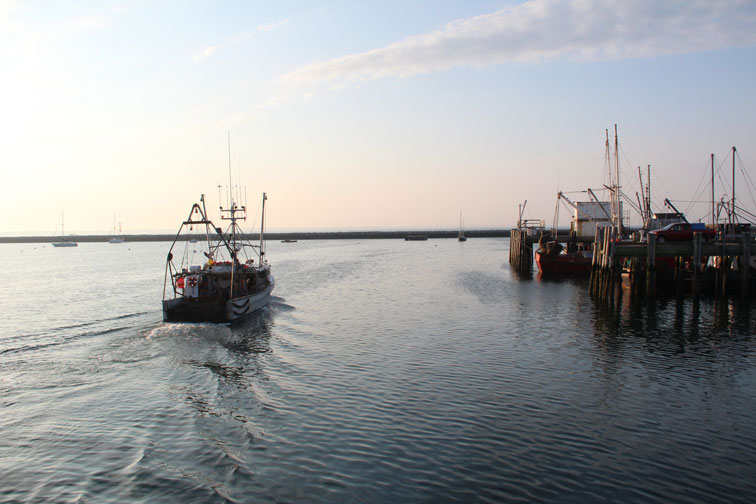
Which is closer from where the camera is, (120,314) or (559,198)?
(120,314)

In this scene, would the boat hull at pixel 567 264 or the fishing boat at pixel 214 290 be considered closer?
the fishing boat at pixel 214 290

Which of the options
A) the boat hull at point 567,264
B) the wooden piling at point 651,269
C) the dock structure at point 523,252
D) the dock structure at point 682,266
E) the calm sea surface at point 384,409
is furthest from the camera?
the dock structure at point 523,252

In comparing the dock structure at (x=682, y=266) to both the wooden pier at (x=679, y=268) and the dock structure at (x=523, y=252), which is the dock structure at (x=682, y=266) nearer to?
the wooden pier at (x=679, y=268)

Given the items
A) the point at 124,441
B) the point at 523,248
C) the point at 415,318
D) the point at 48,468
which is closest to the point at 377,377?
the point at 124,441

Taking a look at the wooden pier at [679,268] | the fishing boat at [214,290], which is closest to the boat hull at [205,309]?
the fishing boat at [214,290]

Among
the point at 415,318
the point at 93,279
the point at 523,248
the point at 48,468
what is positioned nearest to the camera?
the point at 48,468

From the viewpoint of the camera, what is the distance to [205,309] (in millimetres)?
32344

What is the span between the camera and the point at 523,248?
73.1 meters

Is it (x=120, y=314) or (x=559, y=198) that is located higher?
(x=559, y=198)

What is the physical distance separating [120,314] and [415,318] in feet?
71.6

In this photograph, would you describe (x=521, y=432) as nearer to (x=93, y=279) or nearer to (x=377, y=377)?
(x=377, y=377)

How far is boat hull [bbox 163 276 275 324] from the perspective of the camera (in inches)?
1250

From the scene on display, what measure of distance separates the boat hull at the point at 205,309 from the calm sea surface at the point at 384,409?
1.22 meters

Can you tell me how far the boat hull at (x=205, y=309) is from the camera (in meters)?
31.7
